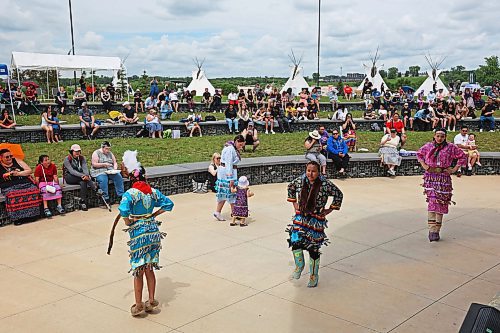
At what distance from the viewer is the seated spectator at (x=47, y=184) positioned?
29.9 feet

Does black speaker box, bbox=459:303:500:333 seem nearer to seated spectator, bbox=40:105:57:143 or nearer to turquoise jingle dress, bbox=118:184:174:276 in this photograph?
turquoise jingle dress, bbox=118:184:174:276

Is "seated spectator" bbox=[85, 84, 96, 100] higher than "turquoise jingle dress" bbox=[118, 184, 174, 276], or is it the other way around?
"seated spectator" bbox=[85, 84, 96, 100]

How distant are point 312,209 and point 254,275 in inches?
46.6

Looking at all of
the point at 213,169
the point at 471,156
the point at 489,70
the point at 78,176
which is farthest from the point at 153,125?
the point at 489,70

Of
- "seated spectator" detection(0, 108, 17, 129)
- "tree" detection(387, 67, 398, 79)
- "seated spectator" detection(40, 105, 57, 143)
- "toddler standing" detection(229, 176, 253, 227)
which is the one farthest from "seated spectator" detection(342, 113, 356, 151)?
"tree" detection(387, 67, 398, 79)

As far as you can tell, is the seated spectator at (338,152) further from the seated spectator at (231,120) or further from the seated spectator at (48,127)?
the seated spectator at (48,127)

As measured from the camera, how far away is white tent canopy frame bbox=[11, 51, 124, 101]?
27078 mm

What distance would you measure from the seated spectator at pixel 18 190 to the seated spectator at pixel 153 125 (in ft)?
31.6

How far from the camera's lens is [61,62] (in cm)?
2798

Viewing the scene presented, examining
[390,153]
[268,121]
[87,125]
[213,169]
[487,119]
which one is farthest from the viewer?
[487,119]

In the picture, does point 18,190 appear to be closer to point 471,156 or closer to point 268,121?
point 471,156

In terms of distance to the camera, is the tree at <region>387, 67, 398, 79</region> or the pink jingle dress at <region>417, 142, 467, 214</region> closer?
the pink jingle dress at <region>417, 142, 467, 214</region>

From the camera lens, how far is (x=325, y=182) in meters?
6.12

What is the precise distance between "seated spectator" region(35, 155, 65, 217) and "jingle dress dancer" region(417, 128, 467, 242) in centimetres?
590
